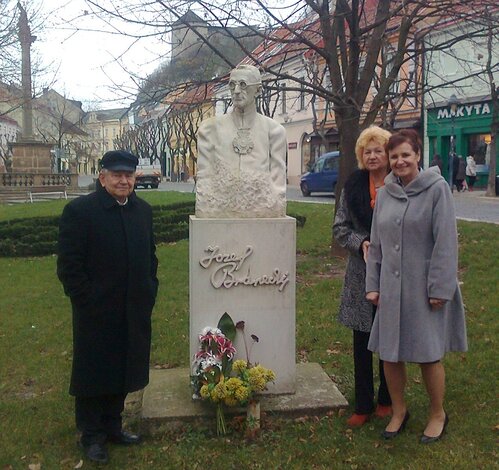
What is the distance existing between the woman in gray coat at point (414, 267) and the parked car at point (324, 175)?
2298 cm

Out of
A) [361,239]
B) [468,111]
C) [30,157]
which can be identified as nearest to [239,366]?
[361,239]

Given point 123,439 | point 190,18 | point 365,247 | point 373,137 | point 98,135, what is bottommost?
point 123,439

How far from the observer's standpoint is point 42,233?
46.3ft

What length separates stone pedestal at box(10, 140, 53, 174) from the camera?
31219mm

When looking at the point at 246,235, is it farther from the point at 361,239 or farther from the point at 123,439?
the point at 123,439

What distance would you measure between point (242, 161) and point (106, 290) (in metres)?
1.43

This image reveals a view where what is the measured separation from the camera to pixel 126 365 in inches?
164

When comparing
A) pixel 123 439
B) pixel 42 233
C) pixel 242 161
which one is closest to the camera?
pixel 123 439

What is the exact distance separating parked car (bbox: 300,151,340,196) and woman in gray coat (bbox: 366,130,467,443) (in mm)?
22984

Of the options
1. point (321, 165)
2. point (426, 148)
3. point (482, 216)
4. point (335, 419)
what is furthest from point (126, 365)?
point (426, 148)

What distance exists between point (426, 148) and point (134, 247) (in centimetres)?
2989

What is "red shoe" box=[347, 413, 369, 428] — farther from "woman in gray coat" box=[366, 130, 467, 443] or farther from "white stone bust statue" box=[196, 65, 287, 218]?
"white stone bust statue" box=[196, 65, 287, 218]

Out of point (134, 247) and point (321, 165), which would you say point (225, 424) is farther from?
point (321, 165)

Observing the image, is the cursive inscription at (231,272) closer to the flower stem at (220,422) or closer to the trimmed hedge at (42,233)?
the flower stem at (220,422)
